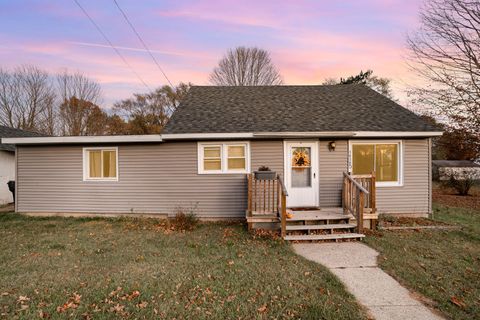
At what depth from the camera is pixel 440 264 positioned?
183 inches

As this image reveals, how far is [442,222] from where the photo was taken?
7.73 metres

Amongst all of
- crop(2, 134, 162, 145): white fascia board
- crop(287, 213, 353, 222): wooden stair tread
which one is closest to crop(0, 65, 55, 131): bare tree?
crop(2, 134, 162, 145): white fascia board

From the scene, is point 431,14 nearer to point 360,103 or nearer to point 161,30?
point 360,103

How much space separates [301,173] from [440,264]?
13.7 feet

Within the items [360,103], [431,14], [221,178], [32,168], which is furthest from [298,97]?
[32,168]

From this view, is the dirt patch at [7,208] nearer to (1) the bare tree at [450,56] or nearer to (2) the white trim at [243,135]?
(2) the white trim at [243,135]

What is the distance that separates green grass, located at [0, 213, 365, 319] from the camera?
3141 millimetres

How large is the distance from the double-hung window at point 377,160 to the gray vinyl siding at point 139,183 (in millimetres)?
2446

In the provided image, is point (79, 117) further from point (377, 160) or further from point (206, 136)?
point (377, 160)

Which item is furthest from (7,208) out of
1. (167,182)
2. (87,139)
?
(167,182)

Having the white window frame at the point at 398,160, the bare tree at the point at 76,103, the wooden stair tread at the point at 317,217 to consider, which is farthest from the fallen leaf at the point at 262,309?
the bare tree at the point at 76,103

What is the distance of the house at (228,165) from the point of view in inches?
315

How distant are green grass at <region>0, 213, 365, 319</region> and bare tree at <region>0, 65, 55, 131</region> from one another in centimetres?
2225

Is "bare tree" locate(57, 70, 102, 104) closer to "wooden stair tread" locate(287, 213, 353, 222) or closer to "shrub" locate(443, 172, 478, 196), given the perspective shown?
"wooden stair tread" locate(287, 213, 353, 222)
